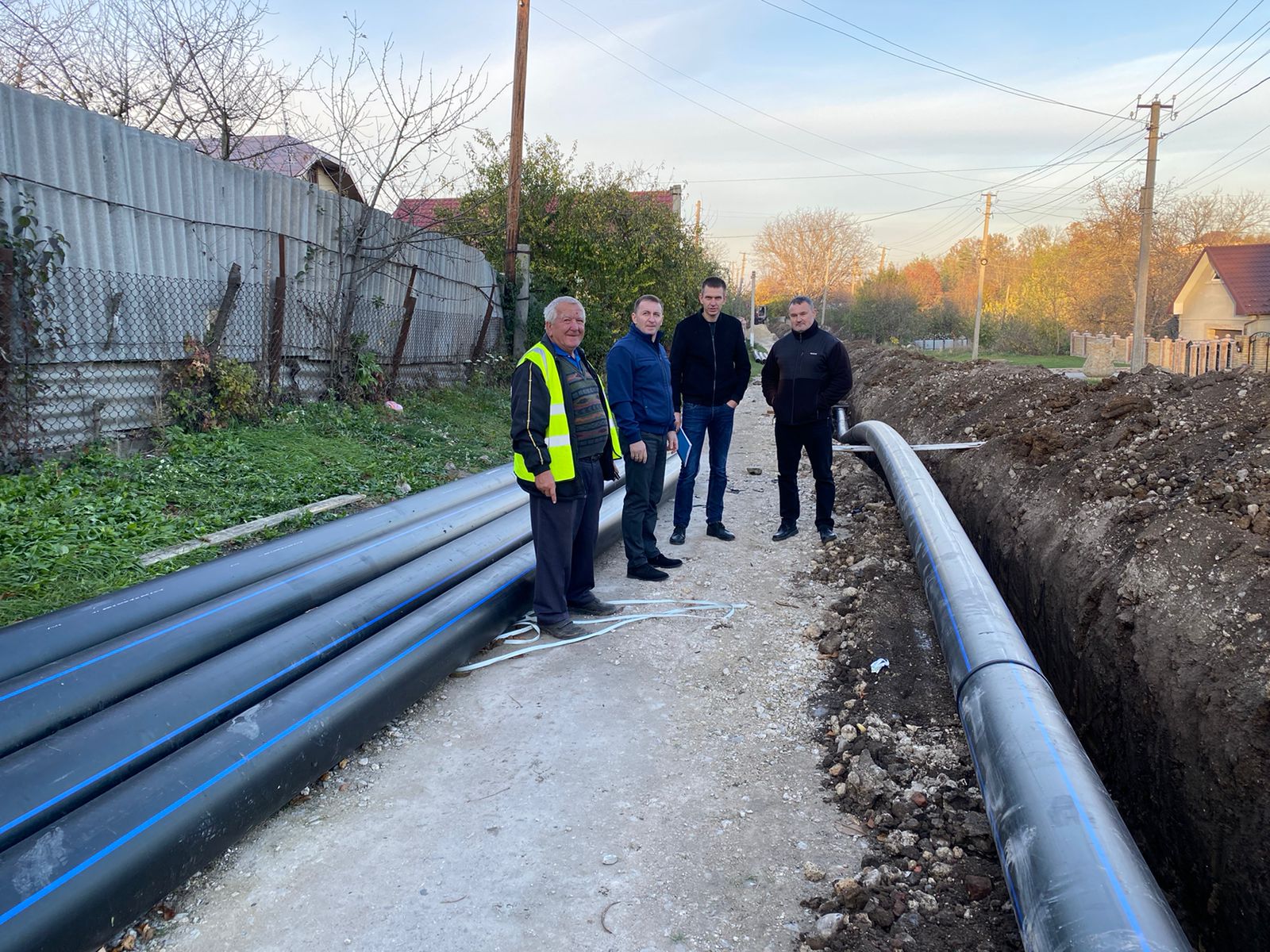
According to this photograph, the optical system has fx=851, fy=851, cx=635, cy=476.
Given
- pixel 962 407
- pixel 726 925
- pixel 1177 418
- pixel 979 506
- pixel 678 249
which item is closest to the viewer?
pixel 726 925

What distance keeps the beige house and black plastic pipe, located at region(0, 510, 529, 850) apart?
36249 millimetres

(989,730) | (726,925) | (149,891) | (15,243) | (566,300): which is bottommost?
(726,925)

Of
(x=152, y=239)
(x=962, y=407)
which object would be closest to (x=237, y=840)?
(x=152, y=239)

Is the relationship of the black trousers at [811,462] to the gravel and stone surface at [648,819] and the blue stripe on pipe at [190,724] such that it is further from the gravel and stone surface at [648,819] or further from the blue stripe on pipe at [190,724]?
the blue stripe on pipe at [190,724]

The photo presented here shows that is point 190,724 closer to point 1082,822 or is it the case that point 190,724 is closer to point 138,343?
point 1082,822

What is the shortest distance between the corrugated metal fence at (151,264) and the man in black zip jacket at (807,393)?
4.81 metres

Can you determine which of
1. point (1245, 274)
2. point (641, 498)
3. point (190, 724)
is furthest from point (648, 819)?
point (1245, 274)

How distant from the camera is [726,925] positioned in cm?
240

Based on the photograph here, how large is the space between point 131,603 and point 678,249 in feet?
57.5

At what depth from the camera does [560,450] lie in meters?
4.04

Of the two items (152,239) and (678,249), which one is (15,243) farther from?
(678,249)

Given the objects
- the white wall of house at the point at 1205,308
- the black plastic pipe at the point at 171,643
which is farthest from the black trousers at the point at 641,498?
the white wall of house at the point at 1205,308

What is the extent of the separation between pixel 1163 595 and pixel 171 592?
3924mm

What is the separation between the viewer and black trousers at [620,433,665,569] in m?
5.29
